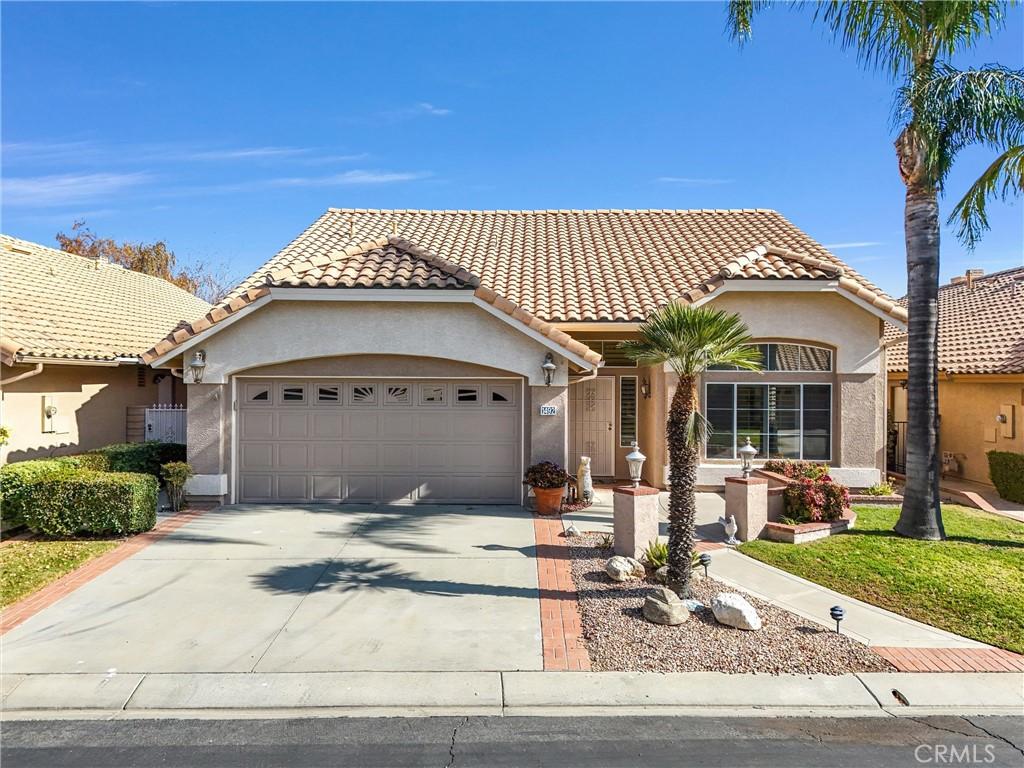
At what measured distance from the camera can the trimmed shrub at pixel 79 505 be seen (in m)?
9.26

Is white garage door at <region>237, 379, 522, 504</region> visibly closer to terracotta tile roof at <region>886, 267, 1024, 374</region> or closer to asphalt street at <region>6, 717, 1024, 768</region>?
asphalt street at <region>6, 717, 1024, 768</region>

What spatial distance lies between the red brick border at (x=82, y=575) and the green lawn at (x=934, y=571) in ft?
30.6

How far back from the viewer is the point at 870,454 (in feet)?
41.9

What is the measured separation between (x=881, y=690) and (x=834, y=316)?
9346 millimetres

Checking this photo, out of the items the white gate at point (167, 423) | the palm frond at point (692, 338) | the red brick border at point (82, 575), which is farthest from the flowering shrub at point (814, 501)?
the white gate at point (167, 423)

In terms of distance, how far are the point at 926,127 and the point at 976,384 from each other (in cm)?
922

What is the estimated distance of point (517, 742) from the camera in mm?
4613

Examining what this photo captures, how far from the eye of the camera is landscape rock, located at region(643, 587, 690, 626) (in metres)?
6.36

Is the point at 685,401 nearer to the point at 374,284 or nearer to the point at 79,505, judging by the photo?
the point at 374,284

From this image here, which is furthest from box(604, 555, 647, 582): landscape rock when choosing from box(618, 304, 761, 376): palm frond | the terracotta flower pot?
the terracotta flower pot

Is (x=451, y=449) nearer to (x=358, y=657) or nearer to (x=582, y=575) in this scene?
(x=582, y=575)

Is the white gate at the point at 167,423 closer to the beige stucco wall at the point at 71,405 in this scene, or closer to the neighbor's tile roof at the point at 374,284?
the beige stucco wall at the point at 71,405

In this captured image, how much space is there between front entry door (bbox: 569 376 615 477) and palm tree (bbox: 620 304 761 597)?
7016 millimetres

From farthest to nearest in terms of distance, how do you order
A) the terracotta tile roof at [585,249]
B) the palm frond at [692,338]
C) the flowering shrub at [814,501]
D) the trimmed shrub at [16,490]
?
the terracotta tile roof at [585,249] < the flowering shrub at [814,501] < the trimmed shrub at [16,490] < the palm frond at [692,338]
